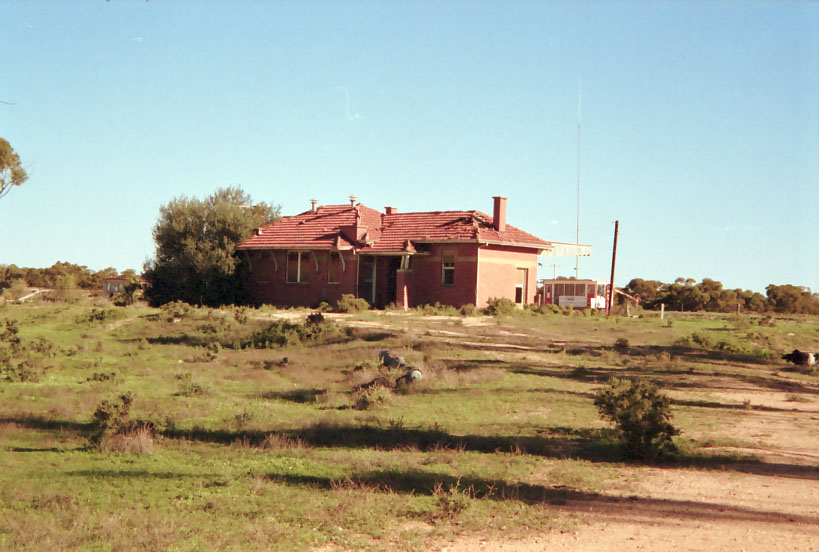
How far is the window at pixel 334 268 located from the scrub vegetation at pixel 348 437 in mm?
12321

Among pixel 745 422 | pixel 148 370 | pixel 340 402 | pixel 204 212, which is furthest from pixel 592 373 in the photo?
pixel 204 212

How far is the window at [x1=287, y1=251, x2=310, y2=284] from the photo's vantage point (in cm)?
3991

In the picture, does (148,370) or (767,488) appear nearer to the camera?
(767,488)

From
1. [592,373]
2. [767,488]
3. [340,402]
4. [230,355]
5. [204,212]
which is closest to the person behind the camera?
[767,488]

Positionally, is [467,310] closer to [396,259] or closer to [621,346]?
[396,259]

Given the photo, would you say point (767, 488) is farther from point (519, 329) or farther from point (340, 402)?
point (519, 329)

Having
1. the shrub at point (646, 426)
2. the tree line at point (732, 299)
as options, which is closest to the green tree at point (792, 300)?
the tree line at point (732, 299)

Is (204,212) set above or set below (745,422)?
above

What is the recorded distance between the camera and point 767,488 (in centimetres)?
875

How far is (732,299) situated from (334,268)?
154 ft

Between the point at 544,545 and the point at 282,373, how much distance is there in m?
14.4

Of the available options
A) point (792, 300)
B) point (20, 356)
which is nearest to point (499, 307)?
point (20, 356)

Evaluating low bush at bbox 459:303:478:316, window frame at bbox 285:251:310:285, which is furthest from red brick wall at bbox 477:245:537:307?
window frame at bbox 285:251:310:285

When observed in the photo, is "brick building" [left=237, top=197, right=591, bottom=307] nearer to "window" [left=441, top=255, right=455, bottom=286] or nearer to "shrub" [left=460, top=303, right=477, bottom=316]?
"window" [left=441, top=255, right=455, bottom=286]
